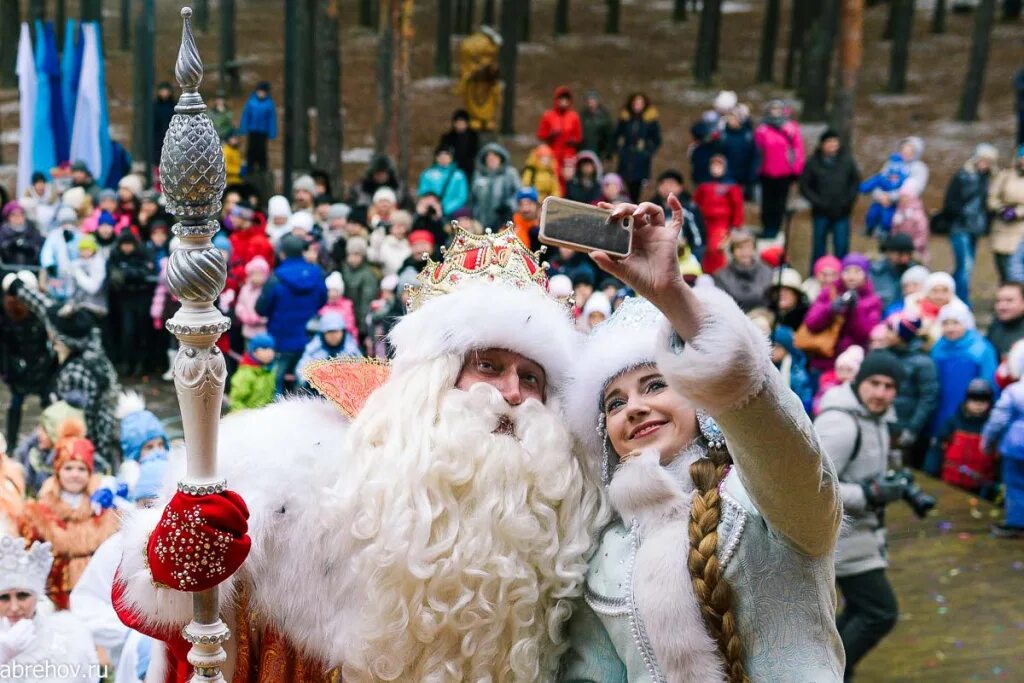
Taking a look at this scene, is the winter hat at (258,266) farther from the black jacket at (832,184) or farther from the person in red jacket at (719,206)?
the black jacket at (832,184)

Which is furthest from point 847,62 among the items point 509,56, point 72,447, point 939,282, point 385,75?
point 72,447

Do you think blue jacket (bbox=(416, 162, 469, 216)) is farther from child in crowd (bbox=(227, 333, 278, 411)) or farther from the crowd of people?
child in crowd (bbox=(227, 333, 278, 411))

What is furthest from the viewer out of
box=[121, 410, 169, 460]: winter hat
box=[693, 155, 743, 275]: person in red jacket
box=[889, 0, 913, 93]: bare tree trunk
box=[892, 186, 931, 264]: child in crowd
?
box=[889, 0, 913, 93]: bare tree trunk

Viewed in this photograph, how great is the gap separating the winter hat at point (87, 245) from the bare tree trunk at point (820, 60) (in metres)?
14.3

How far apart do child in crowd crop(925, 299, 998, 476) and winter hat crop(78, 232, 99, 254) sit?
6.93 meters

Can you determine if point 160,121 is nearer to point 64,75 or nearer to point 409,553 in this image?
point 64,75

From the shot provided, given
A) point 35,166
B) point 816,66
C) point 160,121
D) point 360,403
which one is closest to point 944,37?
point 816,66

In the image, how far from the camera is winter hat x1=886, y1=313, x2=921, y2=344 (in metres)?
10.6

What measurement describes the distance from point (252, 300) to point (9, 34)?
51.2 ft

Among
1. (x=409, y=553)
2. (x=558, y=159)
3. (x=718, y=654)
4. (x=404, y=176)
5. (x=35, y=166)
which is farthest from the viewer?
(x=404, y=176)

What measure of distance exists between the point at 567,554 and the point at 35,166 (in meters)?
15.0

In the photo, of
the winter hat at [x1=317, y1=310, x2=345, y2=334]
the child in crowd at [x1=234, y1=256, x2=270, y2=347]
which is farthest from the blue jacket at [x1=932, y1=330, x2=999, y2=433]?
the child in crowd at [x1=234, y1=256, x2=270, y2=347]

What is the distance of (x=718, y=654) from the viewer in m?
3.41

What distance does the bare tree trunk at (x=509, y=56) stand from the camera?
24.3 m
